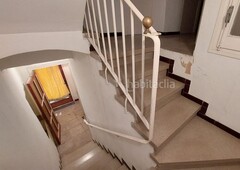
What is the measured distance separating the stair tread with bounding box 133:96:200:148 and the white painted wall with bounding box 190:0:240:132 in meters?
0.20

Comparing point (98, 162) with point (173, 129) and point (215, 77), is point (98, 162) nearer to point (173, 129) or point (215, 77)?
point (173, 129)

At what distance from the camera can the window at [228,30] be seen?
1.06m

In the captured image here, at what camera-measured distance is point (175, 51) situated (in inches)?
62.8

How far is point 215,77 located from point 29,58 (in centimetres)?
246

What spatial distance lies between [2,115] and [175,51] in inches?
75.9

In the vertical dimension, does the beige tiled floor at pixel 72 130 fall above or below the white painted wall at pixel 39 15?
below

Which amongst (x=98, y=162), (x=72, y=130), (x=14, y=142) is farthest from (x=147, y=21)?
(x=72, y=130)

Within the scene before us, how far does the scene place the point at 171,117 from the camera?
1412 mm

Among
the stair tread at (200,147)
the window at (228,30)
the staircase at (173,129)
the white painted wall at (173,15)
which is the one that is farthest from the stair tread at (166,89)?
the white painted wall at (173,15)

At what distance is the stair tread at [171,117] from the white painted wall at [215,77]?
196mm

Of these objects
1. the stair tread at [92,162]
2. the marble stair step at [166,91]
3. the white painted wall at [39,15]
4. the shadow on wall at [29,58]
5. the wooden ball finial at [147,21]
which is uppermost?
the white painted wall at [39,15]

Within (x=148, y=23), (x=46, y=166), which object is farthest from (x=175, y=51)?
(x=46, y=166)

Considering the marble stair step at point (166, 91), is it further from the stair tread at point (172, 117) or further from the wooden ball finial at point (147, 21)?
the wooden ball finial at point (147, 21)

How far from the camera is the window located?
106cm
